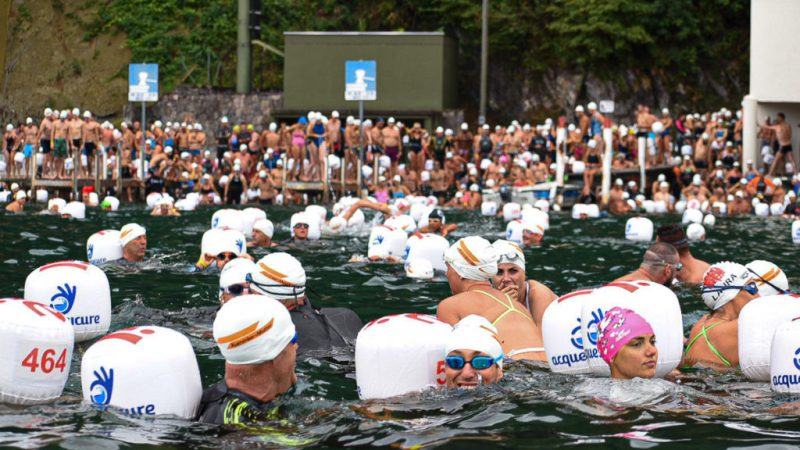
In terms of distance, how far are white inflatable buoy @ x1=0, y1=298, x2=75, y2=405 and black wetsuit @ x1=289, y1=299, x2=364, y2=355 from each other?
241 centimetres

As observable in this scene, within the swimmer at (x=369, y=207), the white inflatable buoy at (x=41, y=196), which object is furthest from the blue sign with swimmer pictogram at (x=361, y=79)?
the swimmer at (x=369, y=207)

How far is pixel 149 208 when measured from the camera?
29.5m

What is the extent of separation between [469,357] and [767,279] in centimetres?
329

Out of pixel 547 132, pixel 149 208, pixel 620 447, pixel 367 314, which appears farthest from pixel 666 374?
pixel 547 132

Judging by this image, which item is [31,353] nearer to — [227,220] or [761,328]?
[761,328]

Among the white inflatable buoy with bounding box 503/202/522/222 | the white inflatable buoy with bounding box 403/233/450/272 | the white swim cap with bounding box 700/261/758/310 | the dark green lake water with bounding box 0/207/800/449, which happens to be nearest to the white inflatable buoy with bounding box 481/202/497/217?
the white inflatable buoy with bounding box 503/202/522/222

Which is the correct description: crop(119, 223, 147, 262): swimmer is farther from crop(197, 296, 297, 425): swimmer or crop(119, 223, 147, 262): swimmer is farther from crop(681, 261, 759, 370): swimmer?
crop(197, 296, 297, 425): swimmer

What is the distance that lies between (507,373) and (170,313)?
429 cm

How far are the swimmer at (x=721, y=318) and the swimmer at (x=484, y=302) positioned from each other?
4.12 ft

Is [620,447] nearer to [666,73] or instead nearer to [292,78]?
[292,78]

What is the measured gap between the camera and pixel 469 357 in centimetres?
689

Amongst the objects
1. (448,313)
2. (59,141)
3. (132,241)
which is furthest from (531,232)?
(59,141)

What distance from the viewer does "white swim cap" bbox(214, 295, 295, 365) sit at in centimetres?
638

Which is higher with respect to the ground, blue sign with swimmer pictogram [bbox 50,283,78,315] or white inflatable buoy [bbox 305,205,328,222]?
white inflatable buoy [bbox 305,205,328,222]
